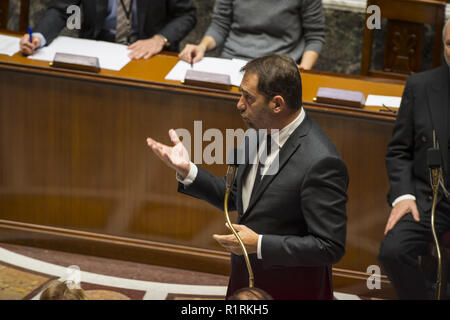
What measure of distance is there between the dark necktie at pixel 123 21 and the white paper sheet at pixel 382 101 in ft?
5.55

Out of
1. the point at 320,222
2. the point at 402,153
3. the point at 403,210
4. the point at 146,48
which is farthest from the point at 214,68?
the point at 320,222

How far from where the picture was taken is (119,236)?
3881mm

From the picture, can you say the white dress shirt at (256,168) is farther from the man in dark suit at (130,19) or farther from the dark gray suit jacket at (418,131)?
the man in dark suit at (130,19)

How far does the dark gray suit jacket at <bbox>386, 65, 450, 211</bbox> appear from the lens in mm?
3084

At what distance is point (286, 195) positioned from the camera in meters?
2.16

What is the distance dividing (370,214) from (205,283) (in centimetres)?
95

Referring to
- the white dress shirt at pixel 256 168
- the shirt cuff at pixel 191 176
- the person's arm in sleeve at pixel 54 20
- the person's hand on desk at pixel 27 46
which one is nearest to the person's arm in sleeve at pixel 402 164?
the white dress shirt at pixel 256 168

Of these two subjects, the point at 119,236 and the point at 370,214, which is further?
the point at 119,236

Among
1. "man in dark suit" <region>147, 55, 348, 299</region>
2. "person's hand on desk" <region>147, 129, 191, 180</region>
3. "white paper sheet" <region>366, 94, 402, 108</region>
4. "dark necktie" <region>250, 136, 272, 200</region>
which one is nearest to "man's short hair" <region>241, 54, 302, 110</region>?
"man in dark suit" <region>147, 55, 348, 299</region>

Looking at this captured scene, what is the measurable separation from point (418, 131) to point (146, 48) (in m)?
1.69

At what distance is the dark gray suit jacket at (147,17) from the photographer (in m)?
4.32

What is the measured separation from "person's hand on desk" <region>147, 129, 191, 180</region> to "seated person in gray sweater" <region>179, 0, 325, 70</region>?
2092mm
